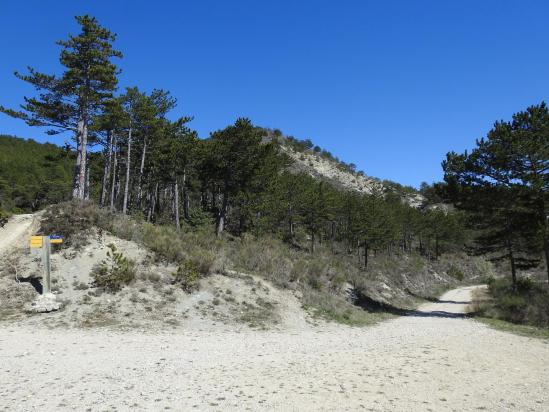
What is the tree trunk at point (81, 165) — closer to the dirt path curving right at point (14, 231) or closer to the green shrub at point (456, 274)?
the dirt path curving right at point (14, 231)

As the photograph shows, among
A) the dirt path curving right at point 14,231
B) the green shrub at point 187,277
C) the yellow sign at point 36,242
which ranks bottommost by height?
the green shrub at point 187,277

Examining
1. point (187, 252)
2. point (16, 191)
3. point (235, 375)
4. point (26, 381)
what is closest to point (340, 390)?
point (235, 375)

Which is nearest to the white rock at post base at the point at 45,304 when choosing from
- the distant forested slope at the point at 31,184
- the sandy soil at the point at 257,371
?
the sandy soil at the point at 257,371

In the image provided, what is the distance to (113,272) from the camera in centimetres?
1458

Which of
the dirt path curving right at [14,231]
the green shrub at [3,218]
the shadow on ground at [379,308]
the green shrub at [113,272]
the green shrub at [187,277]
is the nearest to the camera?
the green shrub at [113,272]

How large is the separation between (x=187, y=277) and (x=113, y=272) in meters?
2.75

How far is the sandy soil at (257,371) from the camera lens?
614 cm

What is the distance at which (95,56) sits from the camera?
76.8 ft

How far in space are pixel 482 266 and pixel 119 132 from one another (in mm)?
69429

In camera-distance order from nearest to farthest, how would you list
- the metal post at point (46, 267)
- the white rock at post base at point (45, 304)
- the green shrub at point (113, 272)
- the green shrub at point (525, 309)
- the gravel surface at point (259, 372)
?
the gravel surface at point (259, 372) → the white rock at post base at point (45, 304) → the metal post at point (46, 267) → the green shrub at point (113, 272) → the green shrub at point (525, 309)

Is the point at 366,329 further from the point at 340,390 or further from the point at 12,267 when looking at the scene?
the point at 12,267

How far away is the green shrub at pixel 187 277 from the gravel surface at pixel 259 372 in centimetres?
336

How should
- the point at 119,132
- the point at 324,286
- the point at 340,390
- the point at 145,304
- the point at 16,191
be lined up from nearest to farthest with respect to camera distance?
A: the point at 340,390 → the point at 145,304 → the point at 324,286 → the point at 119,132 → the point at 16,191

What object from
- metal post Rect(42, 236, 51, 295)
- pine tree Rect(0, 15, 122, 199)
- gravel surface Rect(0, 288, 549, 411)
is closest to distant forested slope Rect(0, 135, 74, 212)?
pine tree Rect(0, 15, 122, 199)
